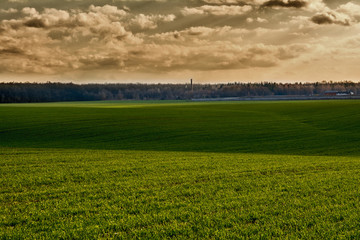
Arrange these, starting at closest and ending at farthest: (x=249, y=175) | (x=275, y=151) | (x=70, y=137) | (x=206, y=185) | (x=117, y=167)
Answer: (x=206, y=185)
(x=249, y=175)
(x=117, y=167)
(x=275, y=151)
(x=70, y=137)

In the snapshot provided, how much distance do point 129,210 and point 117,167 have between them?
7.45m

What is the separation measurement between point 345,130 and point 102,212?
134 feet

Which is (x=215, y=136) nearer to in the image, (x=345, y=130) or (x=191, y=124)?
Answer: (x=191, y=124)

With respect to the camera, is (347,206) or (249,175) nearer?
(347,206)

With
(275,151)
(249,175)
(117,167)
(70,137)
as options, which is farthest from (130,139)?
(249,175)

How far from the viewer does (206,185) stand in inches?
530

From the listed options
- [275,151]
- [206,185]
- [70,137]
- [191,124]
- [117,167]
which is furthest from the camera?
[191,124]

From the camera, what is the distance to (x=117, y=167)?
1767 cm

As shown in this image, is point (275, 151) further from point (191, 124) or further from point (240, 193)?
point (191, 124)

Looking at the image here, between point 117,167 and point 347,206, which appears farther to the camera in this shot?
point 117,167

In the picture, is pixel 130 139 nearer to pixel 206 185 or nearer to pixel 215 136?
pixel 215 136

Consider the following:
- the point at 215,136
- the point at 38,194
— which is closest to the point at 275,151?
the point at 215,136

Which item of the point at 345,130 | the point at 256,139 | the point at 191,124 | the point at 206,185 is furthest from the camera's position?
the point at 191,124

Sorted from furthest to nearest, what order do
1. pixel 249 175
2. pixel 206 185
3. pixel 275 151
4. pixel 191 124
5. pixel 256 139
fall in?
pixel 191 124, pixel 256 139, pixel 275 151, pixel 249 175, pixel 206 185
